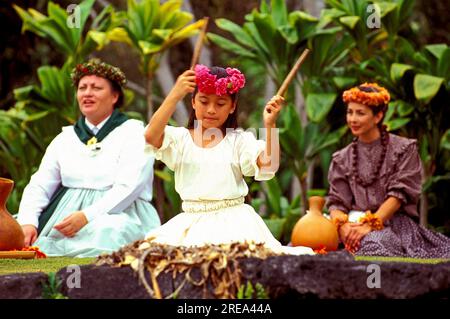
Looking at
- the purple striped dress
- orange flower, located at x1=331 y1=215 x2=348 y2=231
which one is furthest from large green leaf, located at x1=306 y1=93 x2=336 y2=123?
orange flower, located at x1=331 y1=215 x2=348 y2=231

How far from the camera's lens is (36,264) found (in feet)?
17.0

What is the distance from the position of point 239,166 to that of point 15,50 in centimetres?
659

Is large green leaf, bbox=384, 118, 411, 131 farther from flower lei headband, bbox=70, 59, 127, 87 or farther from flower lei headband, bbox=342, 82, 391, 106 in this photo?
flower lei headband, bbox=70, 59, 127, 87

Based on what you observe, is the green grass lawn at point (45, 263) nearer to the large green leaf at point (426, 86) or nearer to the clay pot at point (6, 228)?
the clay pot at point (6, 228)

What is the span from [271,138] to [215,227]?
1.71 feet

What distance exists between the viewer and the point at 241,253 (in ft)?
12.6

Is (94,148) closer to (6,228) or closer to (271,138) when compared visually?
(6,228)

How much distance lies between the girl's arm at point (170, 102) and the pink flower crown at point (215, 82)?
0.32 feet

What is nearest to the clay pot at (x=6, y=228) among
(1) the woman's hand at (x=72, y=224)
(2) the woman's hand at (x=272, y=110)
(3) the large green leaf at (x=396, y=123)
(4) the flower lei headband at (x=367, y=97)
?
(1) the woman's hand at (x=72, y=224)

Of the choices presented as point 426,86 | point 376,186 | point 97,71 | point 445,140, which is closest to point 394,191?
point 376,186

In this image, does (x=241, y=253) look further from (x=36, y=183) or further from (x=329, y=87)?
Answer: (x=329, y=87)

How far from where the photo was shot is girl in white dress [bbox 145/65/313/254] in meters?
4.66
